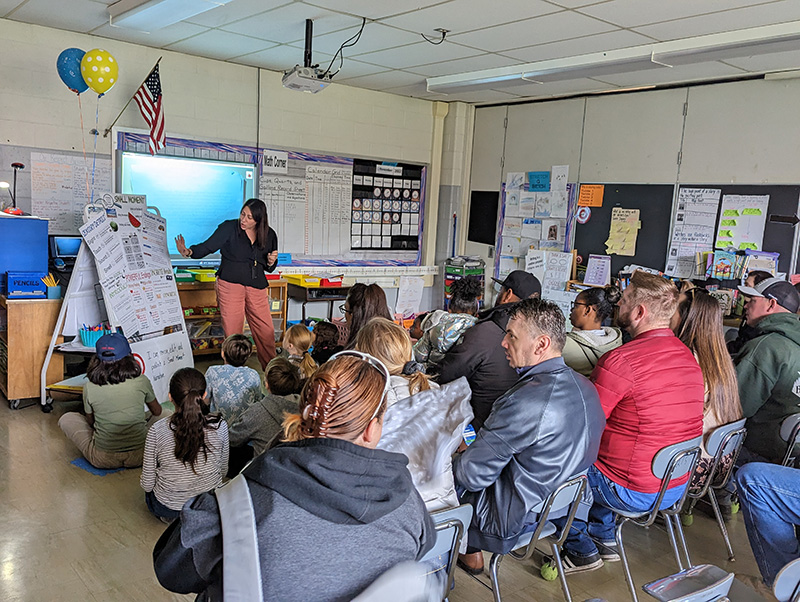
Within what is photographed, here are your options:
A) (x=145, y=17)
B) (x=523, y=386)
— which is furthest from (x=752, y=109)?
(x=145, y=17)

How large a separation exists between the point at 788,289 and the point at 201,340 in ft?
15.3

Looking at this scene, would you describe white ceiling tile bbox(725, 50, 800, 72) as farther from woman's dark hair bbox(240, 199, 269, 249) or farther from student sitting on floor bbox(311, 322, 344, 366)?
woman's dark hair bbox(240, 199, 269, 249)

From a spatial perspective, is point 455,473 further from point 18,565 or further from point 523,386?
point 18,565

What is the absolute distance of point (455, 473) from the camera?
2236 millimetres

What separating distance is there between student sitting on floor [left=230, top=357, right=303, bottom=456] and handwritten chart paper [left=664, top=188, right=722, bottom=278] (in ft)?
13.2

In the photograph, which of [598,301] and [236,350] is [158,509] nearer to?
[236,350]

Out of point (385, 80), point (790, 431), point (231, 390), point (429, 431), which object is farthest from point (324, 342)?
point (385, 80)

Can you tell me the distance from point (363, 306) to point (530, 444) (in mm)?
1619

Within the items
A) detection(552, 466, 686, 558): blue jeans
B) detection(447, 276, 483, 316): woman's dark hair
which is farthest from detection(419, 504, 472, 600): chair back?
detection(447, 276, 483, 316): woman's dark hair

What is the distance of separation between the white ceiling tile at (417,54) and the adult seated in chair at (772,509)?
12.5 ft

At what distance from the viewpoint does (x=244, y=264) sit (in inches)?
→ 211

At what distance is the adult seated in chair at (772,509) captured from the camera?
2.43m

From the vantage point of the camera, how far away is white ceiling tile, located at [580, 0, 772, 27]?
375cm

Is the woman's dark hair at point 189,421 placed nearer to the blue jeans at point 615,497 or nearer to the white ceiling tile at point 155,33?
the blue jeans at point 615,497
